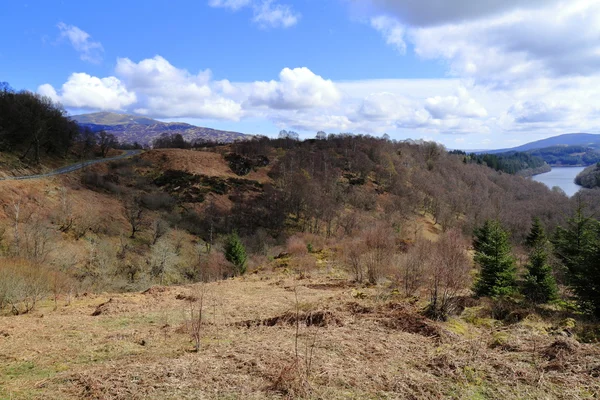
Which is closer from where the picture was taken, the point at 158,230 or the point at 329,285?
the point at 329,285

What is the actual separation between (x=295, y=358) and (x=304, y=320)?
11.5ft

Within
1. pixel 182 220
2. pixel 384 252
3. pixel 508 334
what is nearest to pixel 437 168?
pixel 182 220

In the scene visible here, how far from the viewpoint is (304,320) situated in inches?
410

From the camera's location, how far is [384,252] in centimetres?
2030

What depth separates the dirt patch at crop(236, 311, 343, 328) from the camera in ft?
32.9

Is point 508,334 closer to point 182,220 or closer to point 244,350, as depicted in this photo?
point 244,350

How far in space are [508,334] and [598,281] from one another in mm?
6696

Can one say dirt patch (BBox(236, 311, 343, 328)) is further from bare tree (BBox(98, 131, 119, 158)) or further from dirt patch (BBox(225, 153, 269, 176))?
bare tree (BBox(98, 131, 119, 158))

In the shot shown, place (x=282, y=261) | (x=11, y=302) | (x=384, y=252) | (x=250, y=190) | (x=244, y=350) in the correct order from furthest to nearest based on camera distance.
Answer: (x=250, y=190) → (x=282, y=261) → (x=384, y=252) → (x=11, y=302) → (x=244, y=350)

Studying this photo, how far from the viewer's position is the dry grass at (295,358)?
5.94 m

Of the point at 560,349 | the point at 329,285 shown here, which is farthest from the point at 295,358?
the point at 329,285

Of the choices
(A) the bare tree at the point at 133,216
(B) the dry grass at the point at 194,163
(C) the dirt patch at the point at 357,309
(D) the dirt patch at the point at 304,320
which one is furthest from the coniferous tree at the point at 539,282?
(B) the dry grass at the point at 194,163

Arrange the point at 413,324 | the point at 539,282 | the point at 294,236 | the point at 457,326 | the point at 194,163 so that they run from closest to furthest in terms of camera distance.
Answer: the point at 413,324, the point at 457,326, the point at 539,282, the point at 294,236, the point at 194,163

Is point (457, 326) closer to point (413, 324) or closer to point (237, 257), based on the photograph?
point (413, 324)
